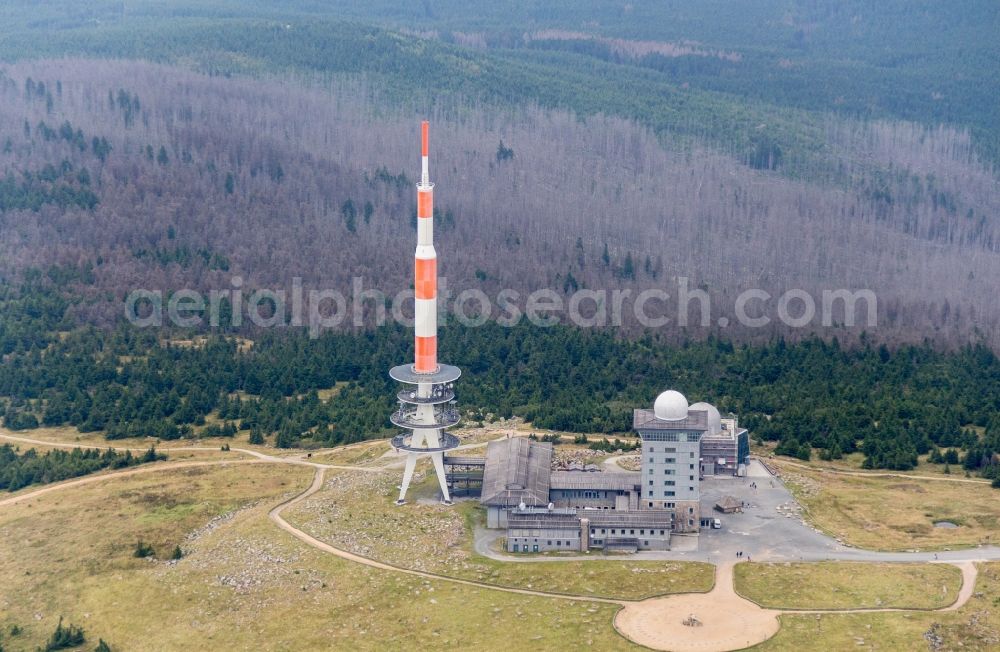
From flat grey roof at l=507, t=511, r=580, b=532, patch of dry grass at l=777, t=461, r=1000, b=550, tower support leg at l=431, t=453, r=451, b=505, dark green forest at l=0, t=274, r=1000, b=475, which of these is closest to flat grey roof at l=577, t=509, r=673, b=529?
flat grey roof at l=507, t=511, r=580, b=532

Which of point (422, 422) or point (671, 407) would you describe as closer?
point (671, 407)

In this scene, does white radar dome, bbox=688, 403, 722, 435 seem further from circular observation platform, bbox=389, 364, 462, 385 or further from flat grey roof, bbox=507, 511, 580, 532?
flat grey roof, bbox=507, 511, 580, 532

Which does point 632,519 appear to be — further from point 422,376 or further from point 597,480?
point 422,376

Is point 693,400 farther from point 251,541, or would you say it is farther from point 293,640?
point 293,640

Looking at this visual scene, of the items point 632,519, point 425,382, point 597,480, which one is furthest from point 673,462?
point 425,382

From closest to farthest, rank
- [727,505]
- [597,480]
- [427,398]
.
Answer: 1. [727,505]
2. [597,480]
3. [427,398]

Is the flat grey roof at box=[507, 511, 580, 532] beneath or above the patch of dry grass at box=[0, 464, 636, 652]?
above
